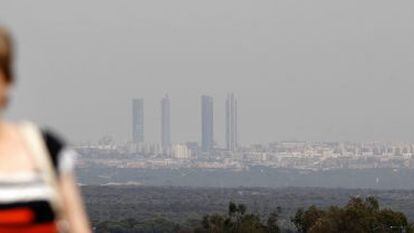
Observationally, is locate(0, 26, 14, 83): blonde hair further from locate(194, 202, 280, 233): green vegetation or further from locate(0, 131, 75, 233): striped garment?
locate(194, 202, 280, 233): green vegetation

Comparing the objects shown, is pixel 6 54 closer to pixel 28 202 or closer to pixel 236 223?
pixel 28 202

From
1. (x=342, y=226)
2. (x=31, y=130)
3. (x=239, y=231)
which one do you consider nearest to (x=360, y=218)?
(x=342, y=226)

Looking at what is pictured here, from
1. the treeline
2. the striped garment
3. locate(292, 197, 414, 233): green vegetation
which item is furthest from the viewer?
the treeline

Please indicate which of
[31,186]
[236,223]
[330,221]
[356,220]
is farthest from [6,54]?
[236,223]

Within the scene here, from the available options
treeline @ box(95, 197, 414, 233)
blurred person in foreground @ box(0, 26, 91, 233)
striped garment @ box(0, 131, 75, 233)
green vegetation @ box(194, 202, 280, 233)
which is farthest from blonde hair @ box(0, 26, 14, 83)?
green vegetation @ box(194, 202, 280, 233)

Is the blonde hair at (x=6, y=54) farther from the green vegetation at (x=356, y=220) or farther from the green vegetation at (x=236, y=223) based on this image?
the green vegetation at (x=236, y=223)

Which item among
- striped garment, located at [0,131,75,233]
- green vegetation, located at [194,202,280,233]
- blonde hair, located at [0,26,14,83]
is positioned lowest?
green vegetation, located at [194,202,280,233]

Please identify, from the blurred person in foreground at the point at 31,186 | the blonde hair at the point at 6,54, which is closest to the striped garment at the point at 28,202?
the blurred person in foreground at the point at 31,186
